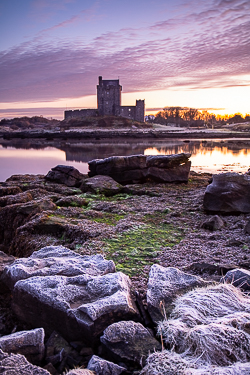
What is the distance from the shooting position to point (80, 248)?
650 cm

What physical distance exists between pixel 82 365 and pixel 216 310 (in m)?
1.69

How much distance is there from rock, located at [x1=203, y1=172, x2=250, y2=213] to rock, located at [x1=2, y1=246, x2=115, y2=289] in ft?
15.9

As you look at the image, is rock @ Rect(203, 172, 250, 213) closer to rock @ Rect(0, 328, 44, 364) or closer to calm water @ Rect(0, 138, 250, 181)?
rock @ Rect(0, 328, 44, 364)

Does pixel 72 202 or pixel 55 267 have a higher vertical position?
pixel 55 267

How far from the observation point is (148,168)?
1396 centimetres

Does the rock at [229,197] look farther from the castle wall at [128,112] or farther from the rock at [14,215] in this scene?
the castle wall at [128,112]

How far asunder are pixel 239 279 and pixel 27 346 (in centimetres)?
291

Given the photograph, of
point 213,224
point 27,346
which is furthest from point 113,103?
point 27,346

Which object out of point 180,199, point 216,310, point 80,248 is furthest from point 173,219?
point 216,310

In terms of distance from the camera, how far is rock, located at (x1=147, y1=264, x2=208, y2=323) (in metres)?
3.85

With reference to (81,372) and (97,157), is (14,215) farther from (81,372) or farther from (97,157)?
(97,157)

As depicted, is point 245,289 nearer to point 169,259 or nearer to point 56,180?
point 169,259

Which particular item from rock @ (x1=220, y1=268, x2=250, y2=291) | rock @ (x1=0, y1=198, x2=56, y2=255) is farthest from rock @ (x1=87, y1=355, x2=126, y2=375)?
rock @ (x1=0, y1=198, x2=56, y2=255)

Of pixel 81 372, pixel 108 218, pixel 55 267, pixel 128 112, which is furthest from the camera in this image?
pixel 128 112
